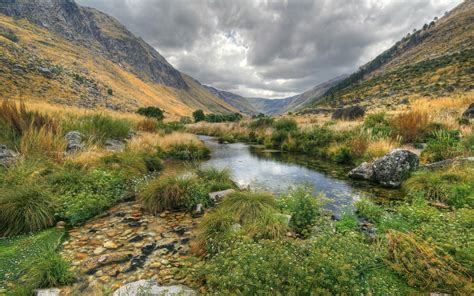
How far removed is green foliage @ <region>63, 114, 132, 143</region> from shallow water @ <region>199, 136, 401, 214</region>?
5080 mm

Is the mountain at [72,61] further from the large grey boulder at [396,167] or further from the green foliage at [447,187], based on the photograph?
the green foliage at [447,187]

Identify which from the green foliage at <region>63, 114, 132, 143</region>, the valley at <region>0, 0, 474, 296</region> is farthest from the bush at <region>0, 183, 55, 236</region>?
the green foliage at <region>63, 114, 132, 143</region>

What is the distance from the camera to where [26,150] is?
19.7 feet

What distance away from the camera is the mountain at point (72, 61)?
32.1m

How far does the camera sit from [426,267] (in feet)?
8.10

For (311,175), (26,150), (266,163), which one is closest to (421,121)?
(311,175)

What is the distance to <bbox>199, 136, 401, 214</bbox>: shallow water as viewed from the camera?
6.40 m

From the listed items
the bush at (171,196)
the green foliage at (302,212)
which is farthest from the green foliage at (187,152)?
the green foliage at (302,212)

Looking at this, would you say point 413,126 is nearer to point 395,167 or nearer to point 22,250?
point 395,167

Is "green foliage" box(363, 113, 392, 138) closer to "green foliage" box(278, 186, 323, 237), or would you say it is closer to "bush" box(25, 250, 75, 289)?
"green foliage" box(278, 186, 323, 237)

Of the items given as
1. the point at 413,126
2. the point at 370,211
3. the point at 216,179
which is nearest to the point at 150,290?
the point at 370,211

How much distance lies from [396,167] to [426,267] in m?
5.63

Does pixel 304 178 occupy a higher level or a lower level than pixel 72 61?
lower

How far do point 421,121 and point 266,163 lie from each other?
7.57 meters
